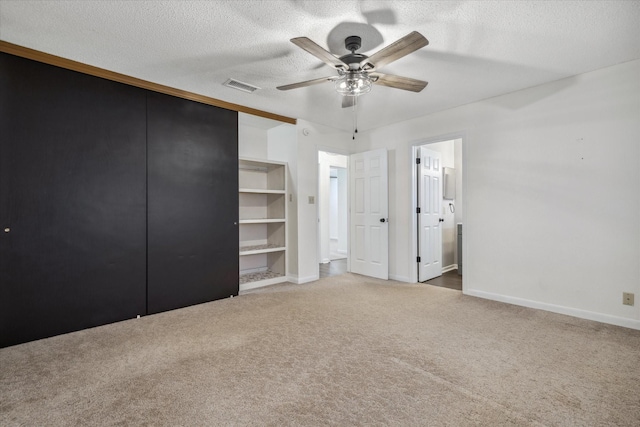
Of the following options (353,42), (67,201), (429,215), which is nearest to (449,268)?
(429,215)

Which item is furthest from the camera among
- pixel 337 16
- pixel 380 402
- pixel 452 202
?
pixel 452 202

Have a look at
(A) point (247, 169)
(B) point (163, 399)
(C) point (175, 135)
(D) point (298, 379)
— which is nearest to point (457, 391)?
(D) point (298, 379)

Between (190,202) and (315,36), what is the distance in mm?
2335

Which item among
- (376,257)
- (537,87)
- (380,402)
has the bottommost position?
(380,402)

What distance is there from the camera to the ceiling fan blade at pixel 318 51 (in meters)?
1.96

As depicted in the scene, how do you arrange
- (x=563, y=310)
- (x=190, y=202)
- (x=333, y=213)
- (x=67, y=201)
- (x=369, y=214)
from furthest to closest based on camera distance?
(x=333, y=213)
(x=369, y=214)
(x=190, y=202)
(x=563, y=310)
(x=67, y=201)

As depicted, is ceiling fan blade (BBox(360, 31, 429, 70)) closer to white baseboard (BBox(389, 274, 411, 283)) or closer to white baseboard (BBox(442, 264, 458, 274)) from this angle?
white baseboard (BBox(389, 274, 411, 283))

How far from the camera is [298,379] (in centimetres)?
204

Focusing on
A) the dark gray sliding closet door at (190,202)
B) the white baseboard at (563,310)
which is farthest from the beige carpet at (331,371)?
the dark gray sliding closet door at (190,202)

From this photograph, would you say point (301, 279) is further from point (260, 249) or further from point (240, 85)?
point (240, 85)

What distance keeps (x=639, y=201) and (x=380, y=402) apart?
3100 mm

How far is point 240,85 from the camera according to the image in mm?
3434

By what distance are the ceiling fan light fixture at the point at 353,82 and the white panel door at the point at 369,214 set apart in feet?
7.98

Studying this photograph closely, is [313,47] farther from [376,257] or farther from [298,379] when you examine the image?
[376,257]
